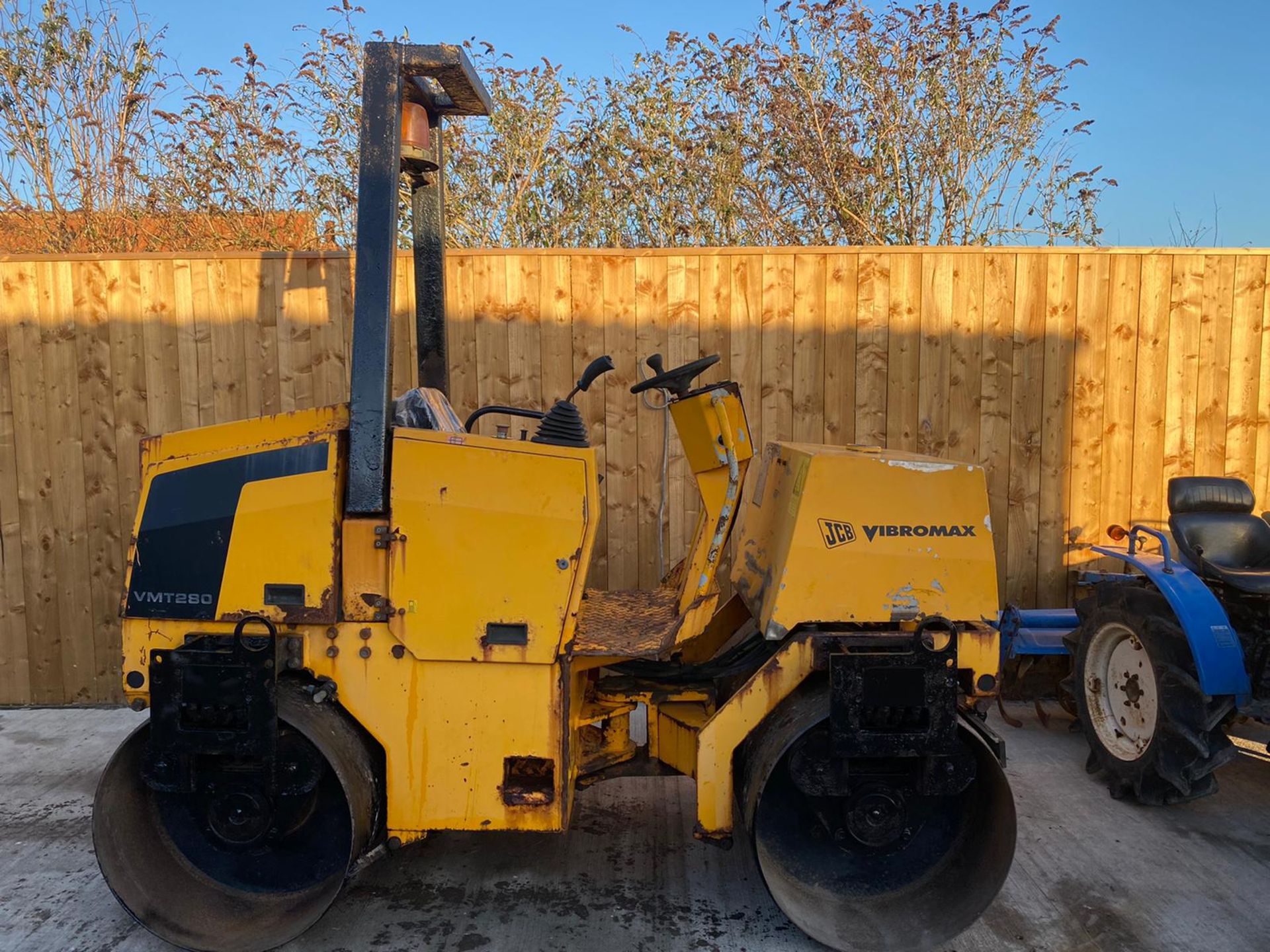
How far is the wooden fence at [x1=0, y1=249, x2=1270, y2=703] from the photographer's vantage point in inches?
195

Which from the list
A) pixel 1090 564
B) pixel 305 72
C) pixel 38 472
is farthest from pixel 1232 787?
pixel 305 72

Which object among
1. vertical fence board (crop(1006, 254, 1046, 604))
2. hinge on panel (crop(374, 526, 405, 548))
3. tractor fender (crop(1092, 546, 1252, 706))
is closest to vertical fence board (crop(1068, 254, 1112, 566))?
vertical fence board (crop(1006, 254, 1046, 604))

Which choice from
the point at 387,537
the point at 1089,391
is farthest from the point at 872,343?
the point at 387,537

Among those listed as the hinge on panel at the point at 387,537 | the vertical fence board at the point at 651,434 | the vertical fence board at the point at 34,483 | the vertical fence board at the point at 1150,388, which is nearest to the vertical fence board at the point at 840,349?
the vertical fence board at the point at 651,434

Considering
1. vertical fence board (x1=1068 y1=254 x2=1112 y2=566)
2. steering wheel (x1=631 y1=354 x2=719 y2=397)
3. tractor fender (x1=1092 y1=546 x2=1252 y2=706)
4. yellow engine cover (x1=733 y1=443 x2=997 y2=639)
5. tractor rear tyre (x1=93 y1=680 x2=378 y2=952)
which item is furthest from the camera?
vertical fence board (x1=1068 y1=254 x2=1112 y2=566)

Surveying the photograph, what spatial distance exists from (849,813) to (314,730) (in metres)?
1.72

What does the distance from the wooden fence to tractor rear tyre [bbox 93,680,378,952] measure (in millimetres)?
2464

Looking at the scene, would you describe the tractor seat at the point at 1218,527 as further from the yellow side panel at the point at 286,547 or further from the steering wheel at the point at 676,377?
the yellow side panel at the point at 286,547

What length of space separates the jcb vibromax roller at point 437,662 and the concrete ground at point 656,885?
0.87ft

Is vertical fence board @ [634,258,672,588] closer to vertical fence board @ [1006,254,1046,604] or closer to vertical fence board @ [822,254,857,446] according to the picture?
vertical fence board @ [822,254,857,446]

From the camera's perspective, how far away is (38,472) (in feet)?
16.3

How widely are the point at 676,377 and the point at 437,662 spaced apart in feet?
4.11

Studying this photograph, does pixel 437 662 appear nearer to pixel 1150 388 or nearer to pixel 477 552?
pixel 477 552

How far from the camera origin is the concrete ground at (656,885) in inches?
114
